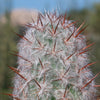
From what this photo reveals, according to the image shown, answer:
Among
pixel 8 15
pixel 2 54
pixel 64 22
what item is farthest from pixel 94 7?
pixel 64 22

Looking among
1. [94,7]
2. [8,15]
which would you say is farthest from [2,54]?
[94,7]

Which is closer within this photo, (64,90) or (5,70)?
(64,90)

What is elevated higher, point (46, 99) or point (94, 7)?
point (94, 7)

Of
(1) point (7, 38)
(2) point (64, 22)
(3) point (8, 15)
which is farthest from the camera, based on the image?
(3) point (8, 15)

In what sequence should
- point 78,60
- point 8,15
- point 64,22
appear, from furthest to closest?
point 8,15
point 64,22
point 78,60

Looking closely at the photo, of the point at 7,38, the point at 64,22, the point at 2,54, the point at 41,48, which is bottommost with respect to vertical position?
the point at 41,48

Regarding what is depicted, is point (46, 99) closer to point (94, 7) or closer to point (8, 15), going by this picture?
point (8, 15)

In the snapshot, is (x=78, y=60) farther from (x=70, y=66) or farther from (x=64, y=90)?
(x=64, y=90)
